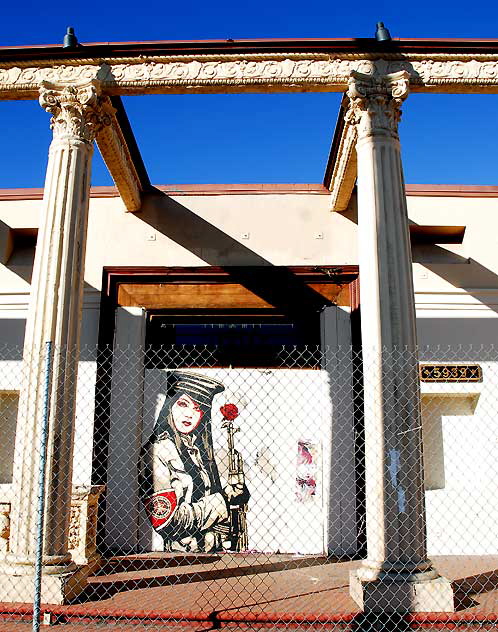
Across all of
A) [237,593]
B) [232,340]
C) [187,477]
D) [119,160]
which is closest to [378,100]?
[119,160]

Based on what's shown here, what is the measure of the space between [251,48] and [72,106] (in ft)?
8.46

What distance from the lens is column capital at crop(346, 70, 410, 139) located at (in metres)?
7.48

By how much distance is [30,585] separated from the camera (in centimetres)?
597

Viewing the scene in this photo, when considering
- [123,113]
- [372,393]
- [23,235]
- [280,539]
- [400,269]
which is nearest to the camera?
[372,393]

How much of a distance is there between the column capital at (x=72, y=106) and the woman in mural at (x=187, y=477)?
4.68m

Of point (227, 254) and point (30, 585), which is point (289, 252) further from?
point (30, 585)

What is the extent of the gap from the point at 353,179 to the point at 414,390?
479 centimetres

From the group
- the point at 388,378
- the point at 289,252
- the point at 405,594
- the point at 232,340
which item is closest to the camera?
the point at 405,594

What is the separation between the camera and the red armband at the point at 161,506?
9938 millimetres

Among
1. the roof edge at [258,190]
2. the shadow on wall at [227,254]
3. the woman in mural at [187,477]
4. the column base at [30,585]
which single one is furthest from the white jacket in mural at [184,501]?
the roof edge at [258,190]

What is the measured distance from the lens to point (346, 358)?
10.4 m

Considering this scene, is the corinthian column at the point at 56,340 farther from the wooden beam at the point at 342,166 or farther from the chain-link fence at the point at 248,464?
the wooden beam at the point at 342,166

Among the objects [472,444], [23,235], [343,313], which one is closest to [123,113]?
[23,235]

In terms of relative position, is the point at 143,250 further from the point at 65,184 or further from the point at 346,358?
the point at 346,358
